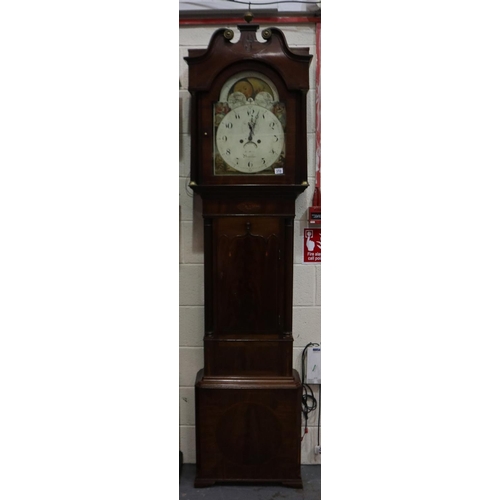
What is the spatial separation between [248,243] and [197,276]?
34 cm

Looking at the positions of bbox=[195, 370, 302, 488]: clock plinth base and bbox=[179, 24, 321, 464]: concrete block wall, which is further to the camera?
bbox=[179, 24, 321, 464]: concrete block wall

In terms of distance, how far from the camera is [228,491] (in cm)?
160

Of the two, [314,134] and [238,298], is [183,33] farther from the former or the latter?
[238,298]

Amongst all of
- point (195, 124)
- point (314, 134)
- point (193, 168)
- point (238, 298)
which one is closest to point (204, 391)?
point (238, 298)

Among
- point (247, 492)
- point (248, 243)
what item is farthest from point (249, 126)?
point (247, 492)

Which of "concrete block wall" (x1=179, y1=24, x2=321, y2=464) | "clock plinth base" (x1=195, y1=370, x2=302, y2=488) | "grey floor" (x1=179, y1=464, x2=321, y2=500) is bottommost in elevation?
"grey floor" (x1=179, y1=464, x2=321, y2=500)

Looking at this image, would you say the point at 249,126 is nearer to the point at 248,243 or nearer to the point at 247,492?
the point at 248,243

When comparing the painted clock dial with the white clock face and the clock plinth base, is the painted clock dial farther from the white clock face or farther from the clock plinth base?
the clock plinth base

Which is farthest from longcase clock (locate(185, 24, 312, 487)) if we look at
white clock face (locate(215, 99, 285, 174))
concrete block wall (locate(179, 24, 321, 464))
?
concrete block wall (locate(179, 24, 321, 464))

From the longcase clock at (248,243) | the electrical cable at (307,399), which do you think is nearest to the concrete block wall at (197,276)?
the electrical cable at (307,399)

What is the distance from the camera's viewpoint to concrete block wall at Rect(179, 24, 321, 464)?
1.79 m

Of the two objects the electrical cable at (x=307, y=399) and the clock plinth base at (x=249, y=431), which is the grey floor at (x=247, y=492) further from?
the electrical cable at (x=307, y=399)

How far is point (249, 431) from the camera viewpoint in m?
1.60

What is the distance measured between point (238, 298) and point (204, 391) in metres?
0.37
